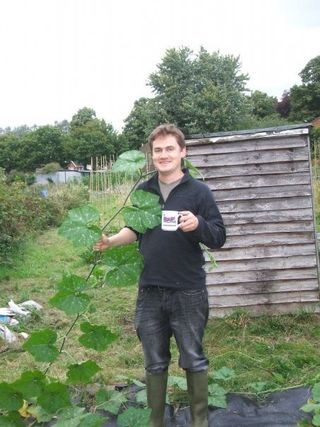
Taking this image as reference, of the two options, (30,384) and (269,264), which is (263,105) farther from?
(30,384)

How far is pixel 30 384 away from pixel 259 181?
2788 millimetres

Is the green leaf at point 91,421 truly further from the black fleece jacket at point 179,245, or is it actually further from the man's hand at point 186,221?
the man's hand at point 186,221

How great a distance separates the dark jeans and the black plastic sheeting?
562 mm

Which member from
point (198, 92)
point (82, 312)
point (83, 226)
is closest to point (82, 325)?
point (82, 312)

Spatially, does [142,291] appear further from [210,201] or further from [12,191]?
[12,191]

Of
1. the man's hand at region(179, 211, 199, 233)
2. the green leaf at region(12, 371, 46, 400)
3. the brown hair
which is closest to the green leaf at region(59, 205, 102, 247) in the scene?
the man's hand at region(179, 211, 199, 233)

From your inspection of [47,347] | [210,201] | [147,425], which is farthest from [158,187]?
[147,425]

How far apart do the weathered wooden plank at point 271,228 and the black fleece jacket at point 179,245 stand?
214 centimetres

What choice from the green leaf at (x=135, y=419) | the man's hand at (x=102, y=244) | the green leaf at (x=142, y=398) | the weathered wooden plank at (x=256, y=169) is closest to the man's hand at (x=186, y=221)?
the man's hand at (x=102, y=244)

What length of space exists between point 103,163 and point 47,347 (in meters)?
15.2

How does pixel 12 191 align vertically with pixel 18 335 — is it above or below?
above

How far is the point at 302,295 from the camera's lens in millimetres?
4430

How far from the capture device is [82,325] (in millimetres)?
2154

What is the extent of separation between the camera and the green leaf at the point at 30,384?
2.16 meters
